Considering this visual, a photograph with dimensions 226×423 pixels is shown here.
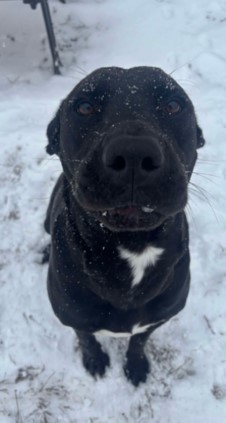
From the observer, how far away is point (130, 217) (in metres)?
1.59

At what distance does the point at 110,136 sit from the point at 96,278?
756mm

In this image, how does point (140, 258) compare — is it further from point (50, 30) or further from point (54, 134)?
point (50, 30)

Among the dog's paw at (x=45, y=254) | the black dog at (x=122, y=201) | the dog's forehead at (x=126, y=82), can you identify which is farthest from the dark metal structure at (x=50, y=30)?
the dog's forehead at (x=126, y=82)

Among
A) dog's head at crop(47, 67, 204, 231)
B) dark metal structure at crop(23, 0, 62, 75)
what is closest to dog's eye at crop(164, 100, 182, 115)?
dog's head at crop(47, 67, 204, 231)

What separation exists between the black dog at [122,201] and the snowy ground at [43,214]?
16.0 inches

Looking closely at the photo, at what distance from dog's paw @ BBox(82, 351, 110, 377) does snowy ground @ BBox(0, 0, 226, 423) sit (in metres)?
0.06

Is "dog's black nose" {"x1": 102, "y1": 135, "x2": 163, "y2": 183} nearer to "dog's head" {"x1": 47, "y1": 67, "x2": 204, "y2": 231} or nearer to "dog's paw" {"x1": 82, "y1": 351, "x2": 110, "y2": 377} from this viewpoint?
"dog's head" {"x1": 47, "y1": 67, "x2": 204, "y2": 231}

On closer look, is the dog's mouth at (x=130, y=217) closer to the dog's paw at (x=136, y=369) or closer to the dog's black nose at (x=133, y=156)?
the dog's black nose at (x=133, y=156)

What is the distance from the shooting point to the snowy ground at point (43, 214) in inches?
107

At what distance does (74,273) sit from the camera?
2131mm

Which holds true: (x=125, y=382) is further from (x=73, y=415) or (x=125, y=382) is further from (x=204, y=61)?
(x=204, y=61)

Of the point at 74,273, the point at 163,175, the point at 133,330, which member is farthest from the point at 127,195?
the point at 133,330

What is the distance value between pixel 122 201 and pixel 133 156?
168 millimetres

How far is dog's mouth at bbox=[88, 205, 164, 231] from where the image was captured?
5.16ft
